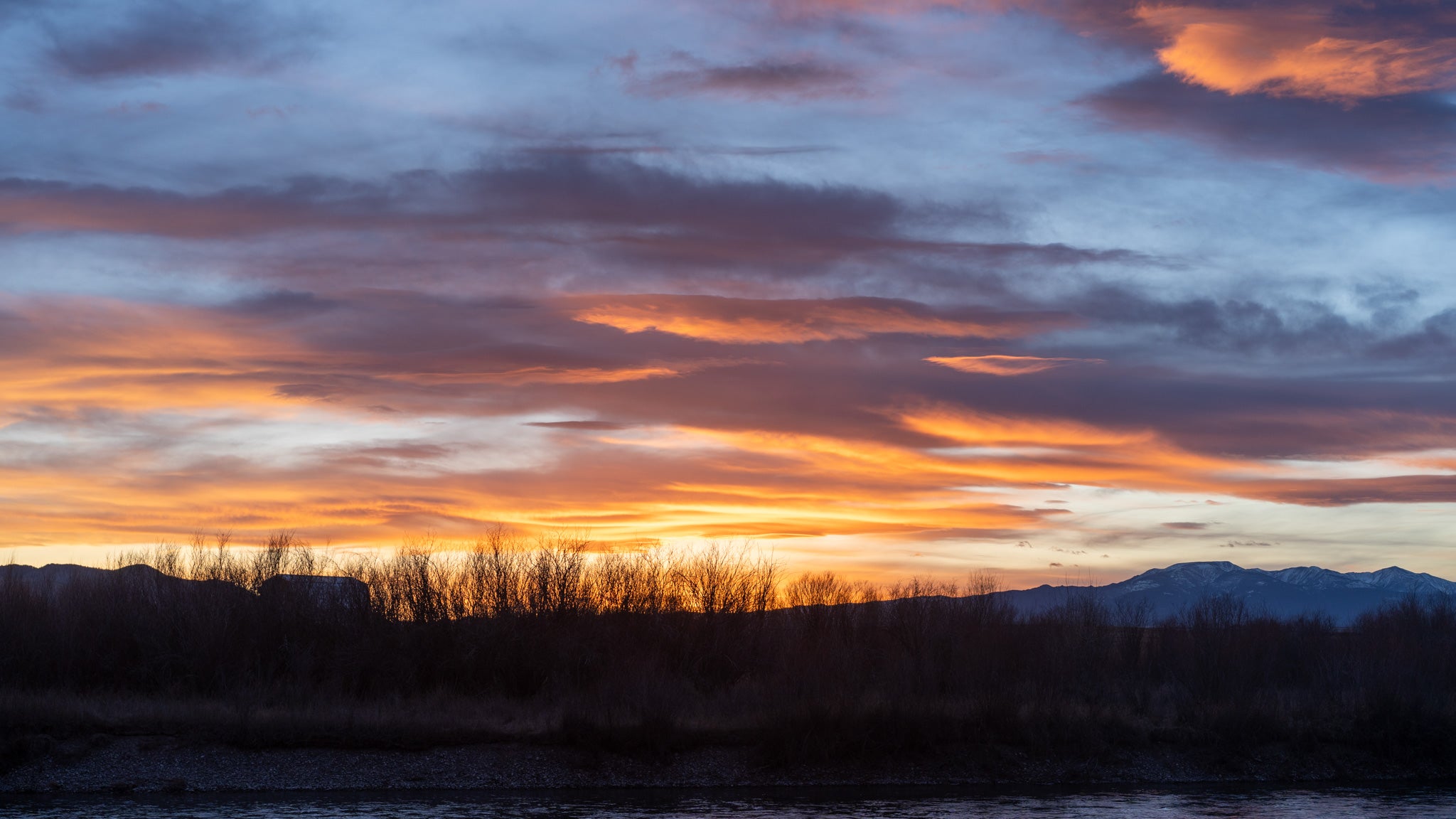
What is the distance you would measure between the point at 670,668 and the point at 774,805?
21833 mm

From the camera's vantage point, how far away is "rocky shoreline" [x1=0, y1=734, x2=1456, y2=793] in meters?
37.6

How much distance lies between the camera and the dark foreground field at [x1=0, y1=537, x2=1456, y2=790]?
133 ft

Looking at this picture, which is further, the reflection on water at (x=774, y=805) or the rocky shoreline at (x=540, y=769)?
the rocky shoreline at (x=540, y=769)

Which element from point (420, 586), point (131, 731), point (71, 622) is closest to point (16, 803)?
point (131, 731)

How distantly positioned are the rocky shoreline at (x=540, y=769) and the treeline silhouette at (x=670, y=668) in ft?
1.90

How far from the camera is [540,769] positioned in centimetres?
4003

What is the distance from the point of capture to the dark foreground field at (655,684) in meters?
40.5

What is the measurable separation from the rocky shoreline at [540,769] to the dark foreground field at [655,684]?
11 cm

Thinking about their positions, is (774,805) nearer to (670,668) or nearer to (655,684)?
(655,684)

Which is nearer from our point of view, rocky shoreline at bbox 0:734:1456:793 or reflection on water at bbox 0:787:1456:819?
reflection on water at bbox 0:787:1456:819

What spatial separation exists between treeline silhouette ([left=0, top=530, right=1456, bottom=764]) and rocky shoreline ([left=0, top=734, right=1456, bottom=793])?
58cm

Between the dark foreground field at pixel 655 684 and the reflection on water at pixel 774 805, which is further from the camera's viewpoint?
the dark foreground field at pixel 655 684

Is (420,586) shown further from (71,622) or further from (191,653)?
(71,622)

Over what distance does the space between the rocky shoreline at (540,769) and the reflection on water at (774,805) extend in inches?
55.7
